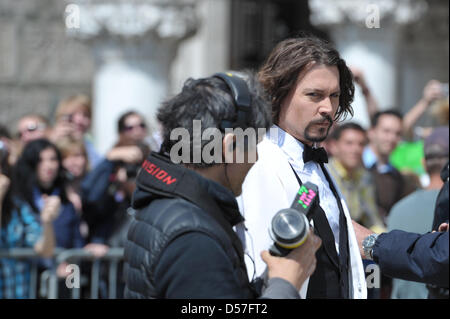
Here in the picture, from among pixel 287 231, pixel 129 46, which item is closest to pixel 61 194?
pixel 129 46

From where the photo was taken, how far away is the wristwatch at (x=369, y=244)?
9.00 ft

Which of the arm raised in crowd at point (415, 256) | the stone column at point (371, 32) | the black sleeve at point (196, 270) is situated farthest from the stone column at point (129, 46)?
the black sleeve at point (196, 270)

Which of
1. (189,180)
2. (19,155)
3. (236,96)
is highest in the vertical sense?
(236,96)

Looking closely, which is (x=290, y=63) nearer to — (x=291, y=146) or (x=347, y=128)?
(x=291, y=146)

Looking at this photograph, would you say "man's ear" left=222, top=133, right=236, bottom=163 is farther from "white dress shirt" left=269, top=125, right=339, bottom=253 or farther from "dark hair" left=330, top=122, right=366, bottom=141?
"dark hair" left=330, top=122, right=366, bottom=141

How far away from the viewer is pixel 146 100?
23.6 feet

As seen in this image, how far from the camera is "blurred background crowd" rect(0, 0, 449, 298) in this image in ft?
16.9

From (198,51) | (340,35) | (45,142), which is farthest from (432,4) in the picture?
(45,142)

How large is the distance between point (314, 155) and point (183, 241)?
0.95 metres

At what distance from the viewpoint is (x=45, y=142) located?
17.6 ft

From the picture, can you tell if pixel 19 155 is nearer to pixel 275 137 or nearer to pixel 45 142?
pixel 45 142

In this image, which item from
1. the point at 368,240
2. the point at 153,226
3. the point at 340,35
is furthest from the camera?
the point at 340,35

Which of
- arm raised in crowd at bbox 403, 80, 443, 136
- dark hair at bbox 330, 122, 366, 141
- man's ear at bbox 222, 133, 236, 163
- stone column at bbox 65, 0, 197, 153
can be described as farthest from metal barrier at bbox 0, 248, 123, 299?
man's ear at bbox 222, 133, 236, 163
